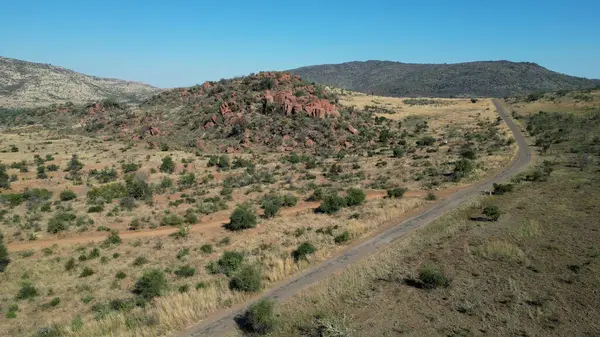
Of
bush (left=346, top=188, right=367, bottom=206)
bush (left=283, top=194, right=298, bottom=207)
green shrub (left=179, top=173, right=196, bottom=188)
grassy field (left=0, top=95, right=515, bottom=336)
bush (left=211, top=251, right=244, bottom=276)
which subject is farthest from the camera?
green shrub (left=179, top=173, right=196, bottom=188)

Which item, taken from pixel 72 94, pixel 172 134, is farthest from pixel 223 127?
pixel 72 94

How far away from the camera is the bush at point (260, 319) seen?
10.9 metres

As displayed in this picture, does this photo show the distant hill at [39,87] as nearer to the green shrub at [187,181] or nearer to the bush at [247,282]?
the green shrub at [187,181]

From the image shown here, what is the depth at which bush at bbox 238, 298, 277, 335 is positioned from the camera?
10.9 meters

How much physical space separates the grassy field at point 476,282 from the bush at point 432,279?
0.04 meters

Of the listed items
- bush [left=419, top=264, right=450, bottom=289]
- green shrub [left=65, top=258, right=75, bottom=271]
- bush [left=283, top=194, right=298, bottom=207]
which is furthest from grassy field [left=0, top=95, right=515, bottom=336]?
bush [left=419, top=264, right=450, bottom=289]

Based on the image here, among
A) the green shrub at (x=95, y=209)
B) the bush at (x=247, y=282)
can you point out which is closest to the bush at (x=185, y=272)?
the bush at (x=247, y=282)

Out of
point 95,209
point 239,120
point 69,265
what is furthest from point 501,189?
point 239,120

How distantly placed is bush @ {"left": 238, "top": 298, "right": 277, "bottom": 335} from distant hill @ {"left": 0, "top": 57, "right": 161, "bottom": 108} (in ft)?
457

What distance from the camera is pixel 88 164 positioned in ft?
137

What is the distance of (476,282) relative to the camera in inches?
532

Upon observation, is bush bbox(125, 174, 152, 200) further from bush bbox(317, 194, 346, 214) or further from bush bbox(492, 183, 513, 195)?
bush bbox(492, 183, 513, 195)

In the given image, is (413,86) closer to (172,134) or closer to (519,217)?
(172,134)

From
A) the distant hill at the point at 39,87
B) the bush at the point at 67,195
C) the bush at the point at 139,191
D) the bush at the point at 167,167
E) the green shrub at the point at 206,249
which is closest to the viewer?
the green shrub at the point at 206,249
